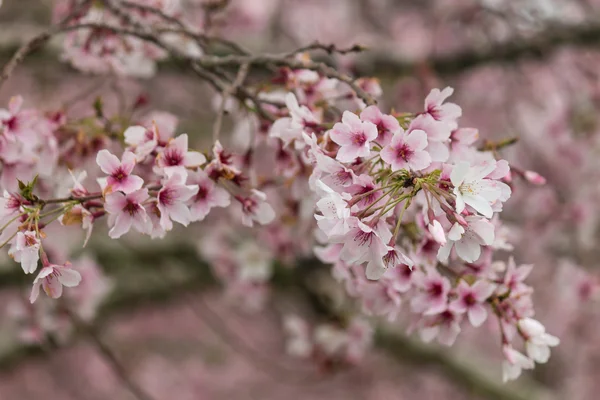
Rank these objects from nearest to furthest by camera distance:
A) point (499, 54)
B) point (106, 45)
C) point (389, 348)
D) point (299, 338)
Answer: point (106, 45), point (299, 338), point (499, 54), point (389, 348)

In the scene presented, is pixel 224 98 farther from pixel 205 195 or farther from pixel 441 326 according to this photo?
pixel 441 326

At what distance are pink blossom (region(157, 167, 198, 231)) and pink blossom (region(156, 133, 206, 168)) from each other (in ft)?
0.15

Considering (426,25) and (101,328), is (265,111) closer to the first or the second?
(101,328)

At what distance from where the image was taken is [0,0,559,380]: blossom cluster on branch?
1.18 meters

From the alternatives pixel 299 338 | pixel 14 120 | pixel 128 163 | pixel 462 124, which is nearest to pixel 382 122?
pixel 128 163

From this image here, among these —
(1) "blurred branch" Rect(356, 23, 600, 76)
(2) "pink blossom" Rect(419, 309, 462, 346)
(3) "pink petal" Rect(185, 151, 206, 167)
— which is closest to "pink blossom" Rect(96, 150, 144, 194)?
(3) "pink petal" Rect(185, 151, 206, 167)

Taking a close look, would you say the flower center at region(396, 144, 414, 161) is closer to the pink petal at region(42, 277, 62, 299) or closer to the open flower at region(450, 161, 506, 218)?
the open flower at region(450, 161, 506, 218)

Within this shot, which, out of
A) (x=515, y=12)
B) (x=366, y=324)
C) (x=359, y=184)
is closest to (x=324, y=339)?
(x=366, y=324)

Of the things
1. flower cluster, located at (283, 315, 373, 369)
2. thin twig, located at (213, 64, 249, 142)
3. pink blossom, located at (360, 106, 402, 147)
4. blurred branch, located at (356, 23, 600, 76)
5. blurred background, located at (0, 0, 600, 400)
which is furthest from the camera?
blurred branch, located at (356, 23, 600, 76)

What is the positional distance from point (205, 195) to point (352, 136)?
1.13ft

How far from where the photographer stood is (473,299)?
4.62 feet

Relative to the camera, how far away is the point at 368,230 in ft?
3.72

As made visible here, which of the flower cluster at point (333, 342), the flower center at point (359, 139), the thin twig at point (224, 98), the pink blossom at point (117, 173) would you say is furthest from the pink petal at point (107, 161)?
the flower cluster at point (333, 342)

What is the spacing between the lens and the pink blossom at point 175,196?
129 centimetres
